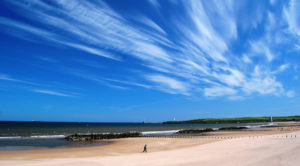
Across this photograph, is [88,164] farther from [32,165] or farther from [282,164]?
[282,164]

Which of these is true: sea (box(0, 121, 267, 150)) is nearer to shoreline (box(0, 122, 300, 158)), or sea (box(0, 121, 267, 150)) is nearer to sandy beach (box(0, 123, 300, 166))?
shoreline (box(0, 122, 300, 158))

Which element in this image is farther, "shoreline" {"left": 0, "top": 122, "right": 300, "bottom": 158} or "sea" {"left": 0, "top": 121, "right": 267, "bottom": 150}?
"sea" {"left": 0, "top": 121, "right": 267, "bottom": 150}

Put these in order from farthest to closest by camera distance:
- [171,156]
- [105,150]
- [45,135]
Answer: [45,135], [105,150], [171,156]

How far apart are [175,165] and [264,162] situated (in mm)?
6008

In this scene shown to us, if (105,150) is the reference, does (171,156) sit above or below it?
above

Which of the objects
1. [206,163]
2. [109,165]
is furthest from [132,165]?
[206,163]

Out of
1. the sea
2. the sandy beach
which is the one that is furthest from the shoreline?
the sea

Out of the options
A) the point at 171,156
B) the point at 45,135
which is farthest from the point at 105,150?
the point at 45,135

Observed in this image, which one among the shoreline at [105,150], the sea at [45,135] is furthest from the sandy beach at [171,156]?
the sea at [45,135]

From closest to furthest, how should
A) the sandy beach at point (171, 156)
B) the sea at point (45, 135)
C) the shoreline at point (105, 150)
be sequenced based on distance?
the sandy beach at point (171, 156)
the shoreline at point (105, 150)
the sea at point (45, 135)

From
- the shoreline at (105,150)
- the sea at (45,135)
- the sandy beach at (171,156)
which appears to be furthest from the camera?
the sea at (45,135)

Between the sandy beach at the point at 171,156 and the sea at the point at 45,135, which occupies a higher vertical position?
the sandy beach at the point at 171,156

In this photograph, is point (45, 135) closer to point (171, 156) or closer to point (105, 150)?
point (105, 150)

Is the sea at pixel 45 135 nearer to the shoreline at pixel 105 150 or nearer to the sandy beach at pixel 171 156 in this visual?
the shoreline at pixel 105 150
